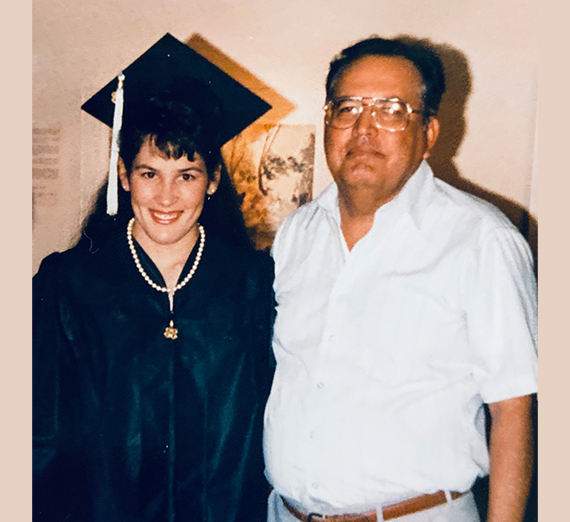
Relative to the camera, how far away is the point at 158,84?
1.30m

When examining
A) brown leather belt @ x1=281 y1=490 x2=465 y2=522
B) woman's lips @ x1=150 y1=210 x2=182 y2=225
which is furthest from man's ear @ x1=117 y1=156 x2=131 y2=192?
brown leather belt @ x1=281 y1=490 x2=465 y2=522

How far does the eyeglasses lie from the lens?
3.93ft

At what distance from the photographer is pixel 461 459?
113 centimetres

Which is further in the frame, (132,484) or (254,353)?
(254,353)

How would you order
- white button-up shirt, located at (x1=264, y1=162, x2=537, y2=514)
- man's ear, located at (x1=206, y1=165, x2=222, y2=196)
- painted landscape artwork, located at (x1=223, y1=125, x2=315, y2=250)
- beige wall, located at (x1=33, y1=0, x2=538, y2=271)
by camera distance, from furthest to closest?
painted landscape artwork, located at (x1=223, y1=125, x2=315, y2=250) → beige wall, located at (x1=33, y1=0, x2=538, y2=271) → man's ear, located at (x1=206, y1=165, x2=222, y2=196) → white button-up shirt, located at (x1=264, y1=162, x2=537, y2=514)

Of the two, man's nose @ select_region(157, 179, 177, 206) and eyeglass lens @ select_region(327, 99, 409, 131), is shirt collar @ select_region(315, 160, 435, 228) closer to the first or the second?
eyeglass lens @ select_region(327, 99, 409, 131)

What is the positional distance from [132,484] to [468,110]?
165 cm

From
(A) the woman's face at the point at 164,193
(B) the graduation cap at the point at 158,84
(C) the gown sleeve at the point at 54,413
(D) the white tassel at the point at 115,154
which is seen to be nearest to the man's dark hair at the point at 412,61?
(B) the graduation cap at the point at 158,84

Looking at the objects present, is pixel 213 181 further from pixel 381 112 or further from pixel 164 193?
Answer: pixel 381 112

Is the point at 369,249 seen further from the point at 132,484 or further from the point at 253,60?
the point at 253,60

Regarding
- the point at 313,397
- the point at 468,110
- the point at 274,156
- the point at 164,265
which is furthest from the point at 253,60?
the point at 313,397

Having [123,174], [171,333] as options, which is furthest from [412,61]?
[171,333]

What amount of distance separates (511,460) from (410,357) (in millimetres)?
324

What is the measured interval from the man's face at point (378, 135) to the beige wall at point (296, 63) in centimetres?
59
